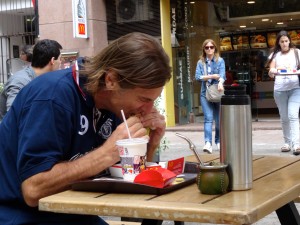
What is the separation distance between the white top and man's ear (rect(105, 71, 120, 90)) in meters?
6.49

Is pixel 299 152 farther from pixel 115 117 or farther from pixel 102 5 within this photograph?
pixel 102 5

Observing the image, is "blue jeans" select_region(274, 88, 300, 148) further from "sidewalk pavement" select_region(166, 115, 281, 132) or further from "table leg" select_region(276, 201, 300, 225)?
"table leg" select_region(276, 201, 300, 225)

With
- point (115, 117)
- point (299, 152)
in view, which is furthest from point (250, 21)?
point (115, 117)

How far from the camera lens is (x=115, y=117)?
2.63m

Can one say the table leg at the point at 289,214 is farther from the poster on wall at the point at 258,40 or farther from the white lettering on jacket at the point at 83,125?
the poster on wall at the point at 258,40

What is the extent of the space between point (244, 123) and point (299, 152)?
261 inches

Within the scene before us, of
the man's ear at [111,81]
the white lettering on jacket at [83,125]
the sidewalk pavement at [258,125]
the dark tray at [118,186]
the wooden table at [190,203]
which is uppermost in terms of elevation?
the man's ear at [111,81]

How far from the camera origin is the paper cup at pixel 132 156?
87.8 inches

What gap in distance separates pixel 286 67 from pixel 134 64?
6624 millimetres

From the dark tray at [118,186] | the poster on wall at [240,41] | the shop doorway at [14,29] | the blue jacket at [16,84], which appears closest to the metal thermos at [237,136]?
the dark tray at [118,186]

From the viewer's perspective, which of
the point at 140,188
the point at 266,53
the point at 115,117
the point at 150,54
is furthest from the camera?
the point at 266,53

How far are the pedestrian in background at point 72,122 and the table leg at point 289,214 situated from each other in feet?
2.52

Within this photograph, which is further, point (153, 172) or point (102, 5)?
point (102, 5)

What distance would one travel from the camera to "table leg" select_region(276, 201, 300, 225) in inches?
107
